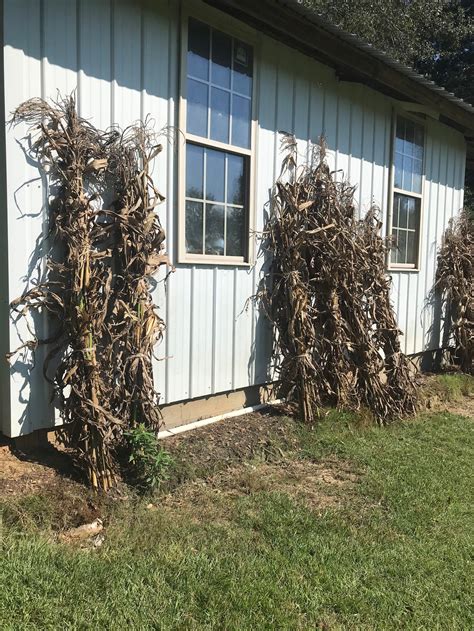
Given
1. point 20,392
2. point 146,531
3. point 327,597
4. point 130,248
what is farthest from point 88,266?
point 327,597

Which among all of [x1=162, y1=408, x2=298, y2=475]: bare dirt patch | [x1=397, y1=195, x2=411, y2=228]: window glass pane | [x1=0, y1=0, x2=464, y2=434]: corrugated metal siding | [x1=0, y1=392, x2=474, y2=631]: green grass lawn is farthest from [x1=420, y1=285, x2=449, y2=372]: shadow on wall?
[x1=0, y1=392, x2=474, y2=631]: green grass lawn

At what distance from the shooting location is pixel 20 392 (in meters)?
3.51

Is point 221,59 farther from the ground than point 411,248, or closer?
farther from the ground

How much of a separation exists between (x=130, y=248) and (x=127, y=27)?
1655 millimetres

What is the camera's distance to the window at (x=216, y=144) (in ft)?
14.6

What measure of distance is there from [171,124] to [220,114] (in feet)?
1.97

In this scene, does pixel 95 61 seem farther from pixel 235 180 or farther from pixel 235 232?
pixel 235 232

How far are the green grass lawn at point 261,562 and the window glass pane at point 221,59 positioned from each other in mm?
3291

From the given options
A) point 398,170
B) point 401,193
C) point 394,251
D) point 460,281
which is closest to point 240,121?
point 398,170

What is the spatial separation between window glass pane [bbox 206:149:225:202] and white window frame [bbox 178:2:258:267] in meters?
0.07

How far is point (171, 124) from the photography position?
4254 millimetres

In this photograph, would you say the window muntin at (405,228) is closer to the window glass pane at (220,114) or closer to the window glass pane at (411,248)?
the window glass pane at (411,248)

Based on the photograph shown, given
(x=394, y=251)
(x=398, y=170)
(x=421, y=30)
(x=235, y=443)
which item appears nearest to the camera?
(x=235, y=443)

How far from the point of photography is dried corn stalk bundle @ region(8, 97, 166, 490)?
342cm
